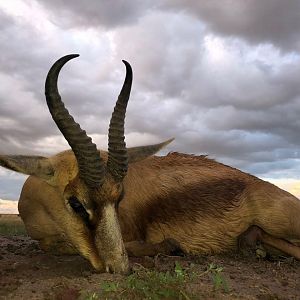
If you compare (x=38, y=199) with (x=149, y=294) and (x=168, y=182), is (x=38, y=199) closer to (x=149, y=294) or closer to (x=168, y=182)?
(x=168, y=182)

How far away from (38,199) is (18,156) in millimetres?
946

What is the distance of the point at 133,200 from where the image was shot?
7629 millimetres

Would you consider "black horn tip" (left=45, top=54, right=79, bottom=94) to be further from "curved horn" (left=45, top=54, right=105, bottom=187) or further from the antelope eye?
the antelope eye

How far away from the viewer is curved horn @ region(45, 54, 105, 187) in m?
6.06

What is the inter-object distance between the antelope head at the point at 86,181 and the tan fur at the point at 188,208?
0.49 metres

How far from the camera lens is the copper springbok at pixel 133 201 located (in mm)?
6121

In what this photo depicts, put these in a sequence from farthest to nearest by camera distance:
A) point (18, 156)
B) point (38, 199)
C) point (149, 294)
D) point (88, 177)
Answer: point (38, 199) → point (18, 156) → point (88, 177) → point (149, 294)

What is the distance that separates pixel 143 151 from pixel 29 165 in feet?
5.81

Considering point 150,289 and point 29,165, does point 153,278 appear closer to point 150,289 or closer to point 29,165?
point 150,289

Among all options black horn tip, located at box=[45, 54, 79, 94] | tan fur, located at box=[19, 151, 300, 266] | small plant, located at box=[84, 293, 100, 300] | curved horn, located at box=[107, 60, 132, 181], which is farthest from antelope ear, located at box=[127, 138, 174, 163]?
small plant, located at box=[84, 293, 100, 300]

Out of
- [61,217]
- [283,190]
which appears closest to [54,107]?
[61,217]

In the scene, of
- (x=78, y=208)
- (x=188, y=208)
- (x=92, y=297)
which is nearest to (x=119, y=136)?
(x=78, y=208)

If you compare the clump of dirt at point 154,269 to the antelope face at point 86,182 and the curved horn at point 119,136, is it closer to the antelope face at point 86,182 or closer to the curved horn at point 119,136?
the antelope face at point 86,182

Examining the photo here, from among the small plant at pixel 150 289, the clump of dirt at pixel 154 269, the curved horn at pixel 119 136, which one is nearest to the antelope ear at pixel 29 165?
the curved horn at pixel 119 136
